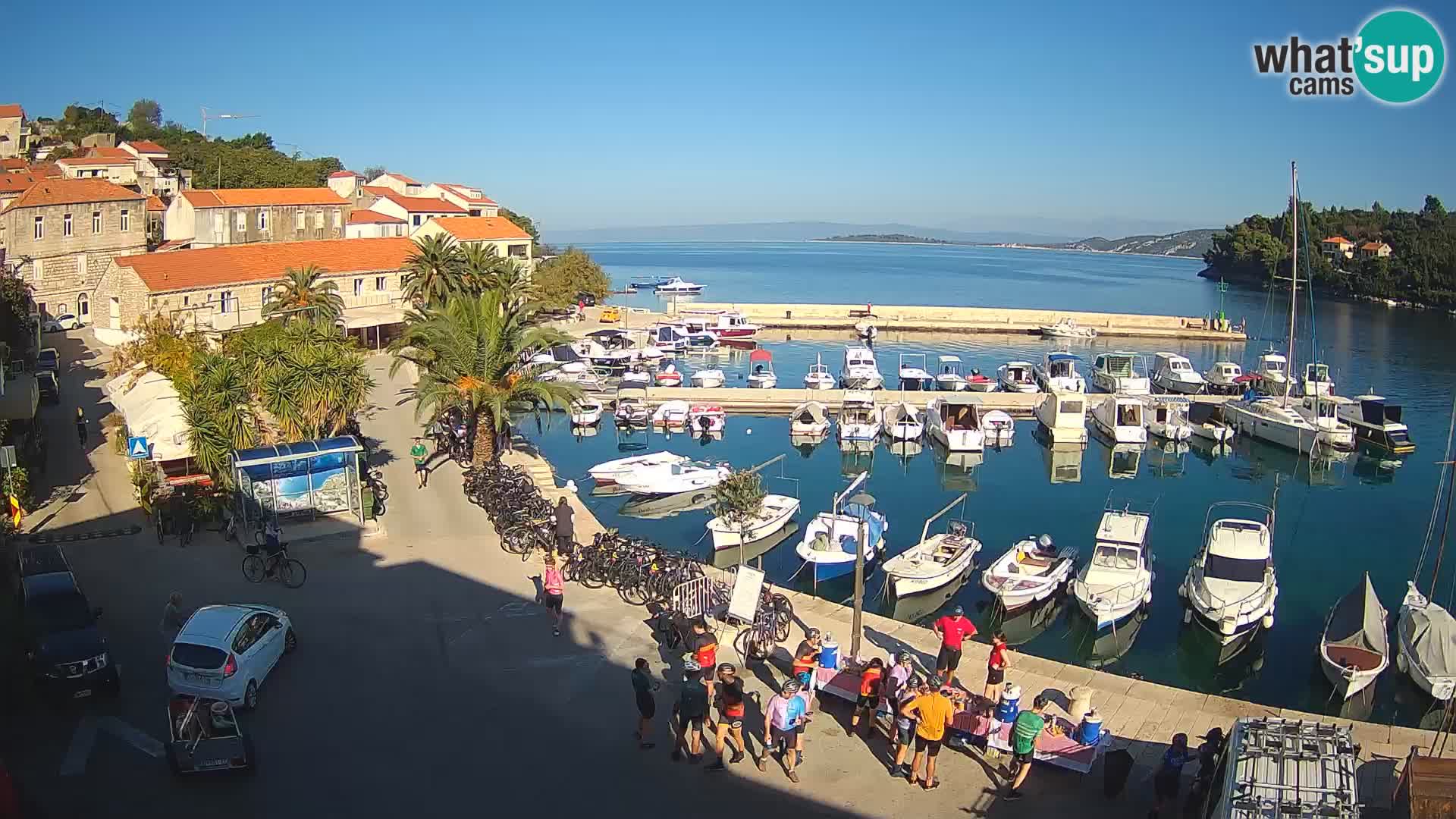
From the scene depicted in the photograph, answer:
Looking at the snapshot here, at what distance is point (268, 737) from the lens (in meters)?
12.8

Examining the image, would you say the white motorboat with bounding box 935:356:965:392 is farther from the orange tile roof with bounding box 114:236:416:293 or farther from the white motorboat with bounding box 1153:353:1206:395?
the orange tile roof with bounding box 114:236:416:293

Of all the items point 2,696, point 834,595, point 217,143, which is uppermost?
point 217,143

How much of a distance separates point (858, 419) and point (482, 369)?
1896 centimetres

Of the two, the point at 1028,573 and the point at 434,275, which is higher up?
the point at 434,275

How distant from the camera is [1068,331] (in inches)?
3103

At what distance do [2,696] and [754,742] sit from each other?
9.14 metres

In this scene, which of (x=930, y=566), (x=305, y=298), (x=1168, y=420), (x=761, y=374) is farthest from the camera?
(x=761, y=374)

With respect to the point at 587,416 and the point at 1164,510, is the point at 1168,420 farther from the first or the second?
the point at 587,416

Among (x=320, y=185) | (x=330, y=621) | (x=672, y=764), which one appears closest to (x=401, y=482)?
(x=330, y=621)

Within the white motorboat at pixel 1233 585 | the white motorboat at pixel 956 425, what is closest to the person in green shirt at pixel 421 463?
the white motorboat at pixel 1233 585

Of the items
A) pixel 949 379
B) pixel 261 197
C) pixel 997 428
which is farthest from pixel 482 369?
pixel 261 197

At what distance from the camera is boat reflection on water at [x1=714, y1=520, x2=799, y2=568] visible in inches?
1060

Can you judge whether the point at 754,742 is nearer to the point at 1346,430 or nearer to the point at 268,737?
the point at 268,737

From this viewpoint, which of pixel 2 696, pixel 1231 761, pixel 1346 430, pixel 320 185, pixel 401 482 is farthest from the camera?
pixel 320 185
